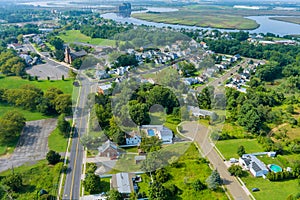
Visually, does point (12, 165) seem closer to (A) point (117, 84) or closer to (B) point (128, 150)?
(B) point (128, 150)

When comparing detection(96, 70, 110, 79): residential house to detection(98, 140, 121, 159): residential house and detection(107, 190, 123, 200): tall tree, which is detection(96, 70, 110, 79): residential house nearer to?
detection(98, 140, 121, 159): residential house

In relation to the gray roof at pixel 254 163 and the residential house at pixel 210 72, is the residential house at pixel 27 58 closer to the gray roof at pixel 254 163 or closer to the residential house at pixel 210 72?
the residential house at pixel 210 72

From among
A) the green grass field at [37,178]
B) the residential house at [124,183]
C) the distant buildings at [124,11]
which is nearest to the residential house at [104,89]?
the green grass field at [37,178]

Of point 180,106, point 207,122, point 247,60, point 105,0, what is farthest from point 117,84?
point 105,0

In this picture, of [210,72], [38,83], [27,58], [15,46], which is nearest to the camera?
[38,83]

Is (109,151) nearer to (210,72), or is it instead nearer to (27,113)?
(27,113)

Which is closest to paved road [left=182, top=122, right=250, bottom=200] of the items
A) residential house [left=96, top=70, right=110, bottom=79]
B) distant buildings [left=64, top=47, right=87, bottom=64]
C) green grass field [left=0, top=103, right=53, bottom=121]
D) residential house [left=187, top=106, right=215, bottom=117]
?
residential house [left=187, top=106, right=215, bottom=117]

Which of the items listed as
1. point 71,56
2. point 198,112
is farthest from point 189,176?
point 71,56
